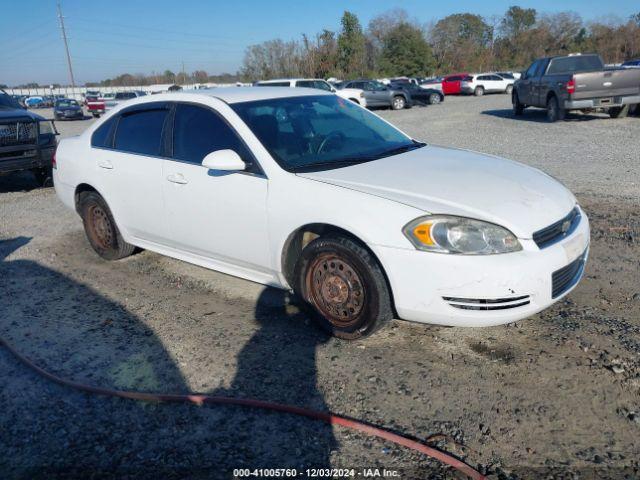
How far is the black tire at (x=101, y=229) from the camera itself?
211 inches

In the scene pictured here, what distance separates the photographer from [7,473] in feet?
8.45

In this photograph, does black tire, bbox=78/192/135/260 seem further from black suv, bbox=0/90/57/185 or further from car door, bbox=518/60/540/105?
car door, bbox=518/60/540/105

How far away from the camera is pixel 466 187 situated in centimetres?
349

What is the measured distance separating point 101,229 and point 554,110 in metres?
14.2

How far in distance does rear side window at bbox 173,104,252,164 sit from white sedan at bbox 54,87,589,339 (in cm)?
1

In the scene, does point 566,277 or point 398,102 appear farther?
point 398,102

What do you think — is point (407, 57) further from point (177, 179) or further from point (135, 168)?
point (177, 179)

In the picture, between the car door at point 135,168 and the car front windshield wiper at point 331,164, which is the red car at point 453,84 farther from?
the car front windshield wiper at point 331,164

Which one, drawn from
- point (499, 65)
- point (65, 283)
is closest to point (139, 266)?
point (65, 283)

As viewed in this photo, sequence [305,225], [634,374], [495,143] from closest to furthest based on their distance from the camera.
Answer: [634,374], [305,225], [495,143]

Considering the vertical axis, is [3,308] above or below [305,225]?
below

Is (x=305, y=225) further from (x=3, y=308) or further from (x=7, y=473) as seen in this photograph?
(x=3, y=308)

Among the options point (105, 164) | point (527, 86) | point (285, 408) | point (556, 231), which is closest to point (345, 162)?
point (556, 231)

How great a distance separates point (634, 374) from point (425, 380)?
117cm
